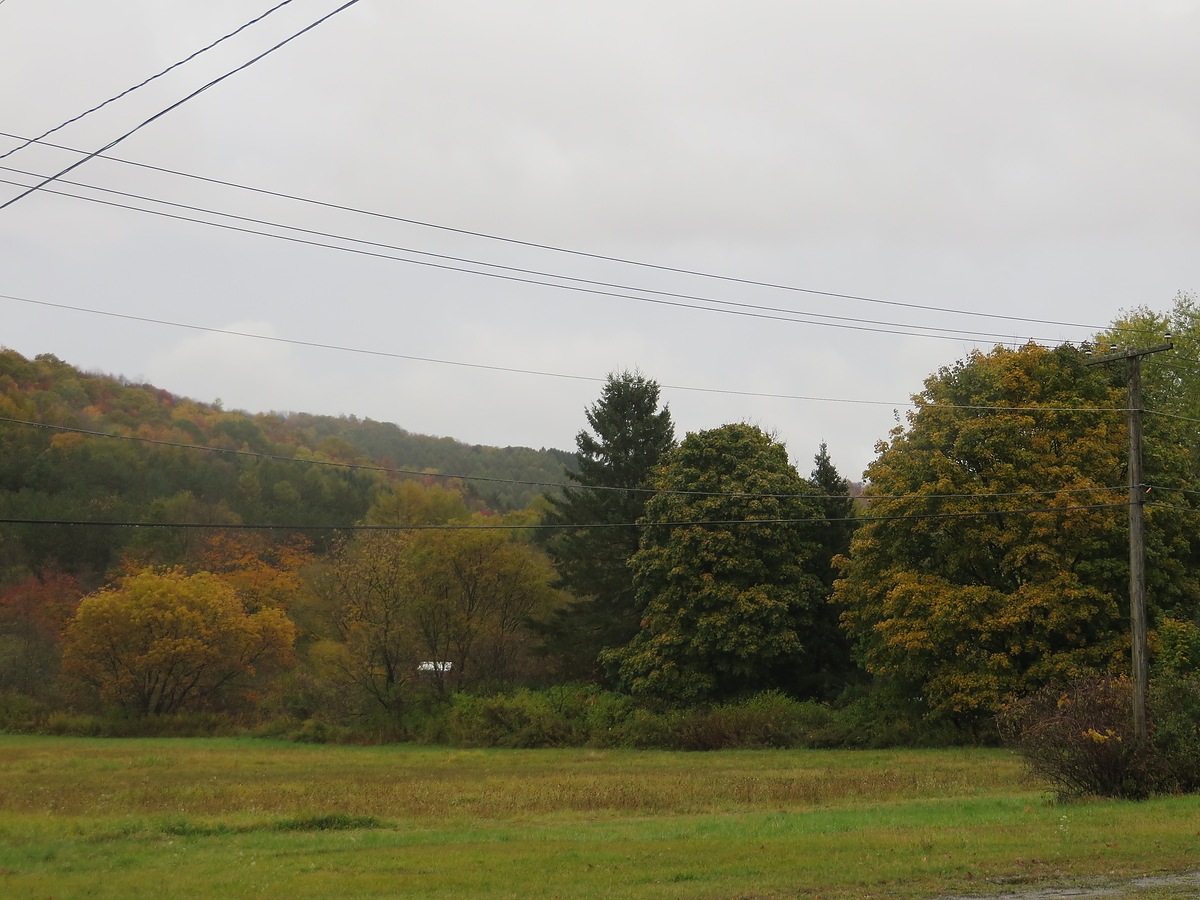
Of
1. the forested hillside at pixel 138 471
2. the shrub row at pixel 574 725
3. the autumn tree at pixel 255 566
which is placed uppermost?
the forested hillside at pixel 138 471

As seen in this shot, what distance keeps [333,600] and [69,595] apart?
22.2 m

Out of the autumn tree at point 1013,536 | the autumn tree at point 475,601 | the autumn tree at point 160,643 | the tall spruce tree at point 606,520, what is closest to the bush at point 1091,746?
the autumn tree at point 1013,536

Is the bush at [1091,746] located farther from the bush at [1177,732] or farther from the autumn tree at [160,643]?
the autumn tree at [160,643]

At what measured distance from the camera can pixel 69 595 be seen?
6500 centimetres

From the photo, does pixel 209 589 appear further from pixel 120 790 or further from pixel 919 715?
pixel 919 715

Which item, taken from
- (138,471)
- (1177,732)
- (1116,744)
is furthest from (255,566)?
(1177,732)

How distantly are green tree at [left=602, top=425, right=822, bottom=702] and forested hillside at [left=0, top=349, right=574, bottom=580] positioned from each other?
2879cm

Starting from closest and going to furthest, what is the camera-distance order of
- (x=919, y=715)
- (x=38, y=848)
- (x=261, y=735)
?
1. (x=38, y=848)
2. (x=919, y=715)
3. (x=261, y=735)

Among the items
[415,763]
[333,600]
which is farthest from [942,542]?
[333,600]

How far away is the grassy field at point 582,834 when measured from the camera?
40.4ft

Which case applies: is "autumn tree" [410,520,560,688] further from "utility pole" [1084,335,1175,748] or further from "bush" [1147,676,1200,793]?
"bush" [1147,676,1200,793]

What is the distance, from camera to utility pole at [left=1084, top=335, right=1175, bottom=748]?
1936cm

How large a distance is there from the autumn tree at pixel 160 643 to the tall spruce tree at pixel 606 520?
17.1 metres

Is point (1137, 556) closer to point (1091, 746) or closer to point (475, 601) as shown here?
point (1091, 746)
